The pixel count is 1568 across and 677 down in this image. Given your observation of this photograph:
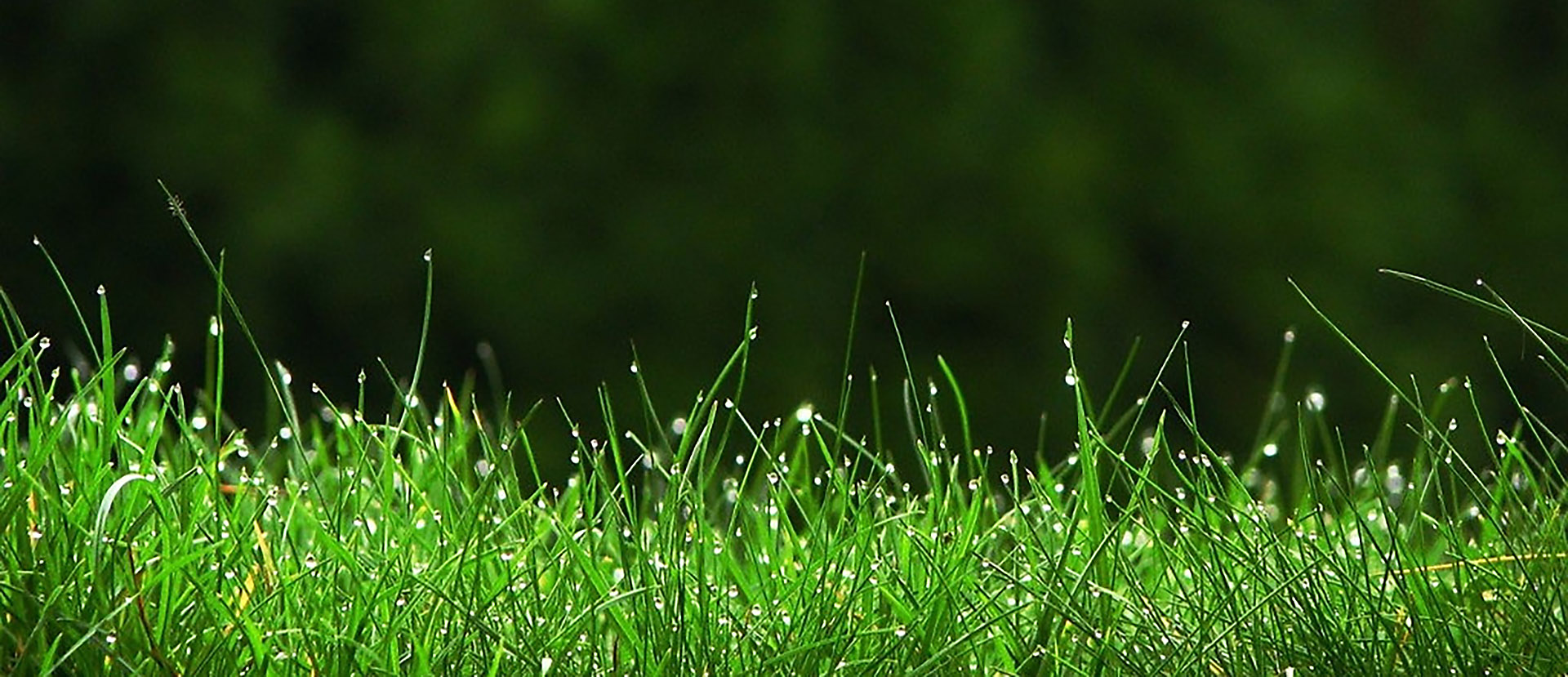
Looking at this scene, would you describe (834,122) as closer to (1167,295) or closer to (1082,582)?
(1167,295)

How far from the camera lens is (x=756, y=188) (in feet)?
16.7

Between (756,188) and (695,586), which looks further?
(756,188)

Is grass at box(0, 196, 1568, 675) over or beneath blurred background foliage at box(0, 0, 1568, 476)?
over

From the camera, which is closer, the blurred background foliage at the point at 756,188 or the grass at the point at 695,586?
the grass at the point at 695,586

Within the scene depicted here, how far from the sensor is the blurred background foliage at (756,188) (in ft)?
16.6

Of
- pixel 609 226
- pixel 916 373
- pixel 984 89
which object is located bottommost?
pixel 916 373

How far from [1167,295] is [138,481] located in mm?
3825

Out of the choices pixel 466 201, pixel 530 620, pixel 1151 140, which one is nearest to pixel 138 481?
pixel 530 620

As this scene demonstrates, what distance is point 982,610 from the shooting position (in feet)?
5.76

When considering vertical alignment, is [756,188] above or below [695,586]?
below

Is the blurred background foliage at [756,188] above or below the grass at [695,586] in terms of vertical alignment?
below

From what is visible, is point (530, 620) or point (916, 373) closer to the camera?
point (530, 620)

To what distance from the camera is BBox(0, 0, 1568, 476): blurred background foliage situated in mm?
5047

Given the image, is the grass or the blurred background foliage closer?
the grass
